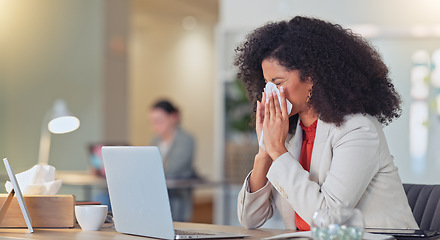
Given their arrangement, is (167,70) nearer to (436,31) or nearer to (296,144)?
(436,31)

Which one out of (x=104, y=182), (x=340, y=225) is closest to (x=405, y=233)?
(x=340, y=225)

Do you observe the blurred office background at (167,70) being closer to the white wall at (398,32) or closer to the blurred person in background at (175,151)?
the white wall at (398,32)

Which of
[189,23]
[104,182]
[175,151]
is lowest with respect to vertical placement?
[104,182]

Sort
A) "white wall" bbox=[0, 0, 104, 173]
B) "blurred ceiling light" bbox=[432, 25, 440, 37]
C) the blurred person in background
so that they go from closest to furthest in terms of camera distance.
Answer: "blurred ceiling light" bbox=[432, 25, 440, 37]
the blurred person in background
"white wall" bbox=[0, 0, 104, 173]

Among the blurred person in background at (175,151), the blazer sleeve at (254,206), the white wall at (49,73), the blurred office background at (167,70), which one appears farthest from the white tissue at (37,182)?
the white wall at (49,73)

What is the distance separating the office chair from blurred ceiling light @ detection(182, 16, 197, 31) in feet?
30.8

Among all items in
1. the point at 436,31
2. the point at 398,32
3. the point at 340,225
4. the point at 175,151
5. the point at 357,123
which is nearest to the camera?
the point at 340,225

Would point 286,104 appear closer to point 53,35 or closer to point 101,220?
point 101,220

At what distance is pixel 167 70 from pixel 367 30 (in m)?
6.51

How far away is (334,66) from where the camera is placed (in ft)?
6.88

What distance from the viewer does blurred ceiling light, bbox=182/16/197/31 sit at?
11.4 m

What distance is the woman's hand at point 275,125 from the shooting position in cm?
202

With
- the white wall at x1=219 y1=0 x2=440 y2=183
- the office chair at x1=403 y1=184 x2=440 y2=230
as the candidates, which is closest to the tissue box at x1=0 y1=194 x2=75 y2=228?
the office chair at x1=403 y1=184 x2=440 y2=230

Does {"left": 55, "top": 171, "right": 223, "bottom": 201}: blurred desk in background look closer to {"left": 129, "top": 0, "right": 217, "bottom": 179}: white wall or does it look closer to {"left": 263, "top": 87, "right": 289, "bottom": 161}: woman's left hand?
{"left": 263, "top": 87, "right": 289, "bottom": 161}: woman's left hand
